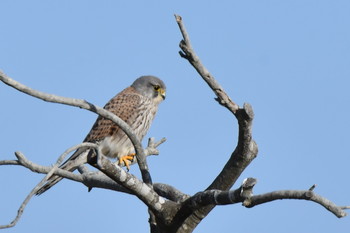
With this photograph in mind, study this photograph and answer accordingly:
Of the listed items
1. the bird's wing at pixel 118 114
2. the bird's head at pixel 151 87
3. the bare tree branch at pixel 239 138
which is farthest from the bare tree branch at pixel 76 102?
the bird's head at pixel 151 87

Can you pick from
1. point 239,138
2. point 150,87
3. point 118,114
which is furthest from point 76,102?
point 150,87

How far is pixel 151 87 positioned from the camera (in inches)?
295

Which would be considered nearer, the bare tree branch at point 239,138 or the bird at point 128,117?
the bare tree branch at point 239,138

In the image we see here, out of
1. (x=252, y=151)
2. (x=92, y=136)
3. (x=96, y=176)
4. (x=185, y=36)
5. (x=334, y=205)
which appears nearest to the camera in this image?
(x=334, y=205)

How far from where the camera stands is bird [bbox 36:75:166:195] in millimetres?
6734

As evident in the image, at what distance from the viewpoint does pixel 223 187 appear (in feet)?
13.6

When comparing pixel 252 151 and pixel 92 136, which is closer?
pixel 252 151

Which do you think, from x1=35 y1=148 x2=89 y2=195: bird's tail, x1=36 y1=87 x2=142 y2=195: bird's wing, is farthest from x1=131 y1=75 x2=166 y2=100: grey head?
x1=35 y1=148 x2=89 y2=195: bird's tail

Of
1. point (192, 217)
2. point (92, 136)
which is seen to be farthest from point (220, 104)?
point (92, 136)

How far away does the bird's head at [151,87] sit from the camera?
7422 mm

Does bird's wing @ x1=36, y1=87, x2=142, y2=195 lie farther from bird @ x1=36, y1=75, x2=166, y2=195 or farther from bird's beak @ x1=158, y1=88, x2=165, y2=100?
bird's beak @ x1=158, y1=88, x2=165, y2=100

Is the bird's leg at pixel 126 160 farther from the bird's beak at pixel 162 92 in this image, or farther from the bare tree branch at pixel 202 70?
the bare tree branch at pixel 202 70

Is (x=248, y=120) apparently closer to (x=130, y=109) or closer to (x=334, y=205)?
(x=334, y=205)

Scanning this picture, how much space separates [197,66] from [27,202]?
3.67ft
